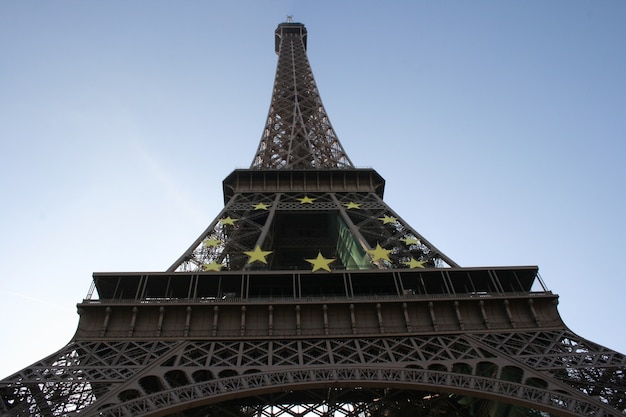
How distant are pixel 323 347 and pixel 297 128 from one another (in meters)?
30.4

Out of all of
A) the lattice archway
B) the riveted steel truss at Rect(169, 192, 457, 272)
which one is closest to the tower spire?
the riveted steel truss at Rect(169, 192, 457, 272)

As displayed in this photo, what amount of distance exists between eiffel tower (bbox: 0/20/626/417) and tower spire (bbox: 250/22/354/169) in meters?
15.4

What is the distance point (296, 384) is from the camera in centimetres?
1811

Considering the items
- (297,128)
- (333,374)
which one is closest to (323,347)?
(333,374)

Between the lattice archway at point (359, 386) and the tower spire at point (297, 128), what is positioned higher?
the tower spire at point (297, 128)

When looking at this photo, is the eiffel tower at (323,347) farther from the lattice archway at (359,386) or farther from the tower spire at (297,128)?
the tower spire at (297,128)

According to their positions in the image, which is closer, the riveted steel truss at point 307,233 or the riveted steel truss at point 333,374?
the riveted steel truss at point 333,374

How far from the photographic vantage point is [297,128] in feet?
160

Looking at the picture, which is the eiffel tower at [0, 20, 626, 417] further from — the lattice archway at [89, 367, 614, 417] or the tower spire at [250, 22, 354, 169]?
the tower spire at [250, 22, 354, 169]

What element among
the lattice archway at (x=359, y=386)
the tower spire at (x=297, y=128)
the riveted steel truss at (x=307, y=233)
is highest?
the tower spire at (x=297, y=128)

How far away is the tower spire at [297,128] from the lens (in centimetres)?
4409

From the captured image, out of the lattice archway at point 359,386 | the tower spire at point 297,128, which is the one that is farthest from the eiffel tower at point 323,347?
the tower spire at point 297,128

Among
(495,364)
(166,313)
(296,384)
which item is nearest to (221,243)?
(166,313)

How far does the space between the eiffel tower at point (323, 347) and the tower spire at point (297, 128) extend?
1537 centimetres
